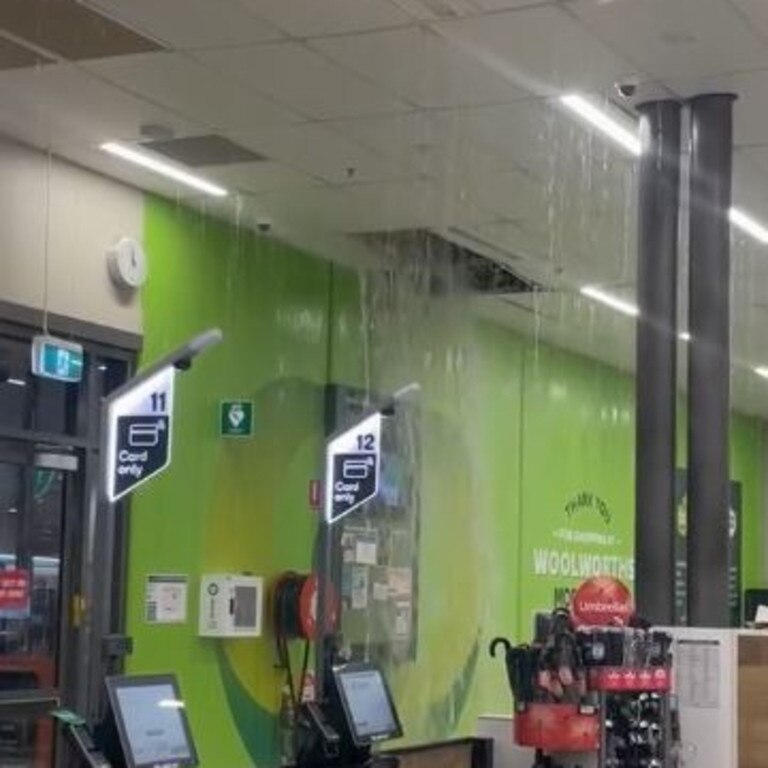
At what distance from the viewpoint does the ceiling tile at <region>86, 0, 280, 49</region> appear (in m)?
6.09

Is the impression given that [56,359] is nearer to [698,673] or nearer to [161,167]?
[161,167]

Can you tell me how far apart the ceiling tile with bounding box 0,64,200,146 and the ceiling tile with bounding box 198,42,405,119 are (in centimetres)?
57

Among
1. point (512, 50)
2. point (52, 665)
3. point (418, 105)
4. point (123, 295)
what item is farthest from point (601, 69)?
point (52, 665)

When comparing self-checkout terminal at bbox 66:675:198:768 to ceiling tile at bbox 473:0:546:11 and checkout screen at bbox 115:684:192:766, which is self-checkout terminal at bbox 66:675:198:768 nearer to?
checkout screen at bbox 115:684:192:766

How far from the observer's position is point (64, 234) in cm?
818

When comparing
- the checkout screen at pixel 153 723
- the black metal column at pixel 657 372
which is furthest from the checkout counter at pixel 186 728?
the black metal column at pixel 657 372

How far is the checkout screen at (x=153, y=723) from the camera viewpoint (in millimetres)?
5164

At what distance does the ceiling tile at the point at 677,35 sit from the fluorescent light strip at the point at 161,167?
2640 mm

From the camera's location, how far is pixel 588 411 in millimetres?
14141

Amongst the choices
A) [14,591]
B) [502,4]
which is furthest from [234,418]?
[502,4]

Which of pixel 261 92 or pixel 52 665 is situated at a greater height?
pixel 261 92

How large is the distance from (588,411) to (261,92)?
7.54 meters

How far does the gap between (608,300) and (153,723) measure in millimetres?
7134

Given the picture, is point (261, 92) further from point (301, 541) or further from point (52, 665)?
point (301, 541)
